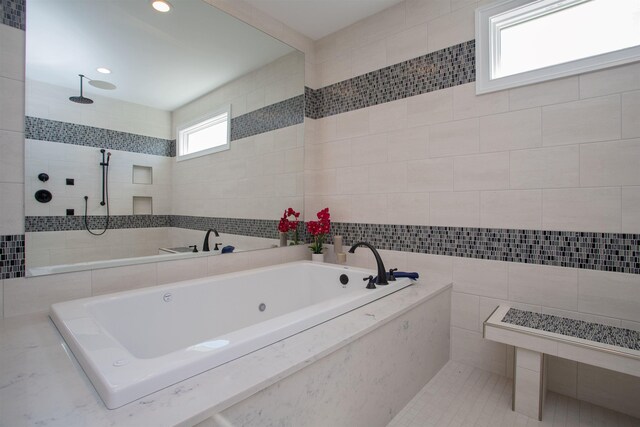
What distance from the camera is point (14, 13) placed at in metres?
1.51

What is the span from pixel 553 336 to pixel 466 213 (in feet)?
2.84

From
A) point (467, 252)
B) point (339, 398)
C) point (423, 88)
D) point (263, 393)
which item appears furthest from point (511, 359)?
point (423, 88)

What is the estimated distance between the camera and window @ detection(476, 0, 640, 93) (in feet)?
5.51

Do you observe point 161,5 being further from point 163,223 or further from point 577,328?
point 577,328

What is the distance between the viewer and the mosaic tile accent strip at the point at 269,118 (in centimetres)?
261

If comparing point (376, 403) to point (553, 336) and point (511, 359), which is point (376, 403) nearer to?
point (553, 336)

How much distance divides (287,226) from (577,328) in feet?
6.79

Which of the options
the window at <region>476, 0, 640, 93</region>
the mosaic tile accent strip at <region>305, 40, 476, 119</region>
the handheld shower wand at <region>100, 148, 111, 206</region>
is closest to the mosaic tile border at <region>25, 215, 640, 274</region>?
the handheld shower wand at <region>100, 148, 111, 206</region>

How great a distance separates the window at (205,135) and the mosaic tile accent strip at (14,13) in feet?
2.82

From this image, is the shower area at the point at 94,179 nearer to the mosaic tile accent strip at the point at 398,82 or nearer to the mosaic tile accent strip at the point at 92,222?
the mosaic tile accent strip at the point at 92,222

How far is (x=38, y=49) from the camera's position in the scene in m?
1.57

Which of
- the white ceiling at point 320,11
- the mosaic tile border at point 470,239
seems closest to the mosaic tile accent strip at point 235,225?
Result: the mosaic tile border at point 470,239

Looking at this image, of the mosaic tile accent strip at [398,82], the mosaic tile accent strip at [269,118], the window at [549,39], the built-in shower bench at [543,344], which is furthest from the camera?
the mosaic tile accent strip at [269,118]

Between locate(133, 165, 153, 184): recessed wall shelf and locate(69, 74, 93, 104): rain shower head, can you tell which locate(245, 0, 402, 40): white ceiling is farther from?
locate(133, 165, 153, 184): recessed wall shelf
